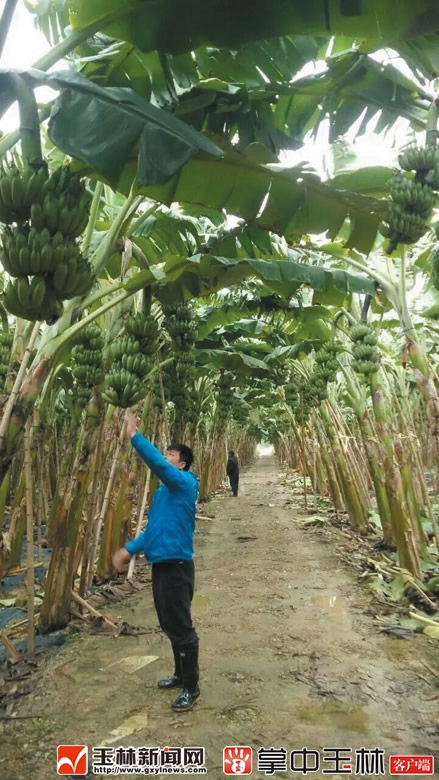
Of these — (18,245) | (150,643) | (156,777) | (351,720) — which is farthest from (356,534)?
(18,245)

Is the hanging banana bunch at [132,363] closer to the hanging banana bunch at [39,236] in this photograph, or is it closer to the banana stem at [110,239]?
the banana stem at [110,239]

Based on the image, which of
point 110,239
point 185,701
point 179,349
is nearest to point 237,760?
point 185,701

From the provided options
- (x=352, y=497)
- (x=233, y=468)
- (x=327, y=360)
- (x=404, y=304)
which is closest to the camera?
(x=404, y=304)

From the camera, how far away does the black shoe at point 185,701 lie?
9.49 ft

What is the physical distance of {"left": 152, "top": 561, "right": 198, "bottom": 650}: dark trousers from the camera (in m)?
3.01

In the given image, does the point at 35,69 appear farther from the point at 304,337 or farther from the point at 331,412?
the point at 331,412

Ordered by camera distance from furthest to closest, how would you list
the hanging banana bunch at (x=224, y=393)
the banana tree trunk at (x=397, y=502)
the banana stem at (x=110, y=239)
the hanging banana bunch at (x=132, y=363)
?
the hanging banana bunch at (x=224, y=393) < the banana tree trunk at (x=397, y=502) < the hanging banana bunch at (x=132, y=363) < the banana stem at (x=110, y=239)

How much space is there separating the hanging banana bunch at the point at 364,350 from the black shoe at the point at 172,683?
397 centimetres

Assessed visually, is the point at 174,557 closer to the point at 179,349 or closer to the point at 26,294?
the point at 26,294

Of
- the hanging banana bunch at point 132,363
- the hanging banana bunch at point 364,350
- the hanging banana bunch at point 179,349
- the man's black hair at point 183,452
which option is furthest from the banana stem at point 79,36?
the hanging banana bunch at point 364,350

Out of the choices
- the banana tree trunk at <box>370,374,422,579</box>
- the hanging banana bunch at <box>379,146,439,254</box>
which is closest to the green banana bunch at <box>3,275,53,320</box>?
the hanging banana bunch at <box>379,146,439,254</box>

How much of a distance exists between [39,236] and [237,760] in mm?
2487

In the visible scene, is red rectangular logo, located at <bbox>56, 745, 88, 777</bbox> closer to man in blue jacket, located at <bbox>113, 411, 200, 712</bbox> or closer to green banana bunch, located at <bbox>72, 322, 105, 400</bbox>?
man in blue jacket, located at <bbox>113, 411, 200, 712</bbox>

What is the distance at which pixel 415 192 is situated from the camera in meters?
3.05
